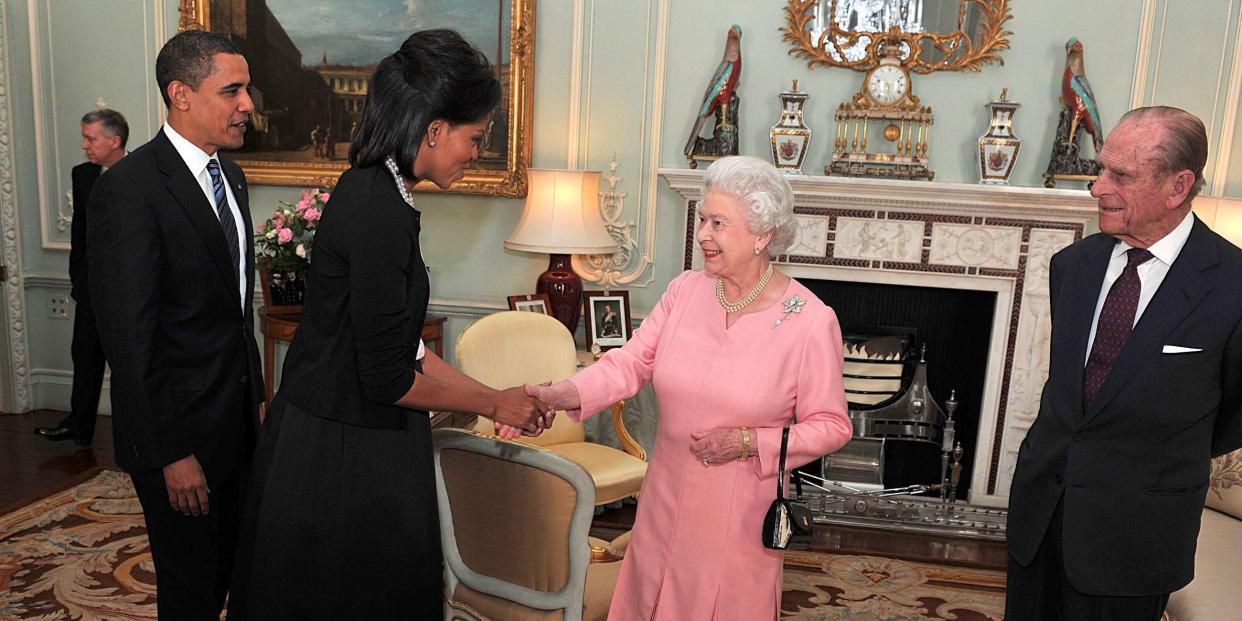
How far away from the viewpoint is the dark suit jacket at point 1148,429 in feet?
5.65

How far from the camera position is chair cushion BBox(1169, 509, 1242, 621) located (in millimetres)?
2416

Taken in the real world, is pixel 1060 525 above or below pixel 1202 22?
below

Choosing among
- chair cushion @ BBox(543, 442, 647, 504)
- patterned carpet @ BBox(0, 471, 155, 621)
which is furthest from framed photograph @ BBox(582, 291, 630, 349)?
patterned carpet @ BBox(0, 471, 155, 621)

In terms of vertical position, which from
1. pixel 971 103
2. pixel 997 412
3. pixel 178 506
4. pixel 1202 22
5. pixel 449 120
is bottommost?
pixel 997 412

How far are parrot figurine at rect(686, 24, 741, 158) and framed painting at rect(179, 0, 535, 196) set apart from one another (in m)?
0.95

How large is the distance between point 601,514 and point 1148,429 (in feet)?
9.07

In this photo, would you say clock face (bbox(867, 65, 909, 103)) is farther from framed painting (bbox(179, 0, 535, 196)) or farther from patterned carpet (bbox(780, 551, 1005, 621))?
patterned carpet (bbox(780, 551, 1005, 621))

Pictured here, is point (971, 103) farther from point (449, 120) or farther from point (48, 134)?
point (48, 134)

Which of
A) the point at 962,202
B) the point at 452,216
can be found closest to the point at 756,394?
the point at 962,202

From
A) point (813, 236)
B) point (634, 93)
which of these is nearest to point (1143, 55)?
point (813, 236)

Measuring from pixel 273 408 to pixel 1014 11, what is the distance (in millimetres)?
3970

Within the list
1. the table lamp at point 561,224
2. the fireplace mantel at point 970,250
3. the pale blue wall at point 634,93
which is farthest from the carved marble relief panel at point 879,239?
the table lamp at point 561,224

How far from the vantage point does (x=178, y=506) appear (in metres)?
2.01

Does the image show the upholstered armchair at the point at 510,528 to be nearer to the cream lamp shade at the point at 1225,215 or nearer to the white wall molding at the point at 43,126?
the cream lamp shade at the point at 1225,215
